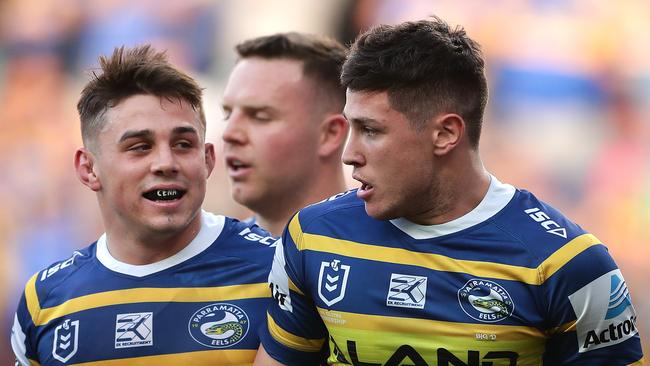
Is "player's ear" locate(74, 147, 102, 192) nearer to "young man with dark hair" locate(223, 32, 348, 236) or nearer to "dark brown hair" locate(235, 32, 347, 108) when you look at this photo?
"young man with dark hair" locate(223, 32, 348, 236)

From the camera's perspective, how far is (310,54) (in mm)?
4664

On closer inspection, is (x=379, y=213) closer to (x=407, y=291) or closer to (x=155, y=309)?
(x=407, y=291)

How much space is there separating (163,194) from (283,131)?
0.94 m

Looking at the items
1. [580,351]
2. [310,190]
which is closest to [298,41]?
[310,190]

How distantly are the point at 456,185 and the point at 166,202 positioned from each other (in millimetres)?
1013

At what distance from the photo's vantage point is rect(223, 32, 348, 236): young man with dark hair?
443 cm

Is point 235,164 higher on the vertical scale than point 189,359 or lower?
higher

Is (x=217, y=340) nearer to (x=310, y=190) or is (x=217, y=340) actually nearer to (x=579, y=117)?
(x=310, y=190)

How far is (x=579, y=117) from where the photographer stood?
8.43 meters

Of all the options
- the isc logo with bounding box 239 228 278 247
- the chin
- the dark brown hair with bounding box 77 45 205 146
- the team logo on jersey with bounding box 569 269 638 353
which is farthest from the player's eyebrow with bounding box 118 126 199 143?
the team logo on jersey with bounding box 569 269 638 353

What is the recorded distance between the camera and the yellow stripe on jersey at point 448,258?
10.3 feet

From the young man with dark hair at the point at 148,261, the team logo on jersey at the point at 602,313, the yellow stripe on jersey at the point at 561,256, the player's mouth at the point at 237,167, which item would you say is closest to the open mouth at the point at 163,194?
the young man with dark hair at the point at 148,261

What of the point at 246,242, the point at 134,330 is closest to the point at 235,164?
the point at 246,242

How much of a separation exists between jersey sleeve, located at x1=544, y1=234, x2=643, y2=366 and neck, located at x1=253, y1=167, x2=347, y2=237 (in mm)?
1521
